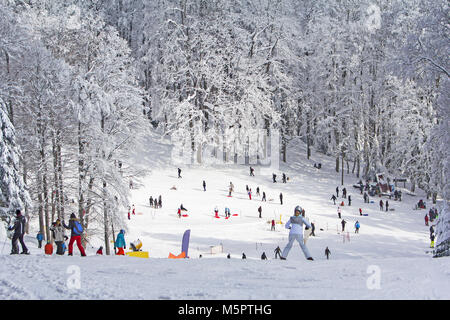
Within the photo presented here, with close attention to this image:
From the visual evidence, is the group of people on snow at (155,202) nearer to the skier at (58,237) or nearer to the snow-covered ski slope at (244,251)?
the snow-covered ski slope at (244,251)

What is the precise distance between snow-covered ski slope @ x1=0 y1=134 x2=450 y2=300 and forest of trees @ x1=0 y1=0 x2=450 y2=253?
2.89 m

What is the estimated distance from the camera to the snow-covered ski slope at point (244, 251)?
24.9ft

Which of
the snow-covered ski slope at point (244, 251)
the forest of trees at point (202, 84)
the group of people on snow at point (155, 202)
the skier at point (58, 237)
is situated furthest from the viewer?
the group of people on snow at point (155, 202)

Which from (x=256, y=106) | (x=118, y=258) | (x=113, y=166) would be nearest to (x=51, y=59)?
(x=113, y=166)

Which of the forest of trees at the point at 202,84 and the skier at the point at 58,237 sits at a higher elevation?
the forest of trees at the point at 202,84

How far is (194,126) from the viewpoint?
3969cm

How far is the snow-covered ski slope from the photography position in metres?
7.59

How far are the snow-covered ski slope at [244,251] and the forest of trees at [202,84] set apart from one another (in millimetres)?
2893

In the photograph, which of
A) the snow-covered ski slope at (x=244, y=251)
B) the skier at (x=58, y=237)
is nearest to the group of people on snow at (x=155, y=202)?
the snow-covered ski slope at (x=244, y=251)

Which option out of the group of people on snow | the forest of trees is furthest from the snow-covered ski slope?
the forest of trees

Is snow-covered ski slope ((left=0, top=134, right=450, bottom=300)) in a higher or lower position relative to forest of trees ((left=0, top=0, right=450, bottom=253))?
lower

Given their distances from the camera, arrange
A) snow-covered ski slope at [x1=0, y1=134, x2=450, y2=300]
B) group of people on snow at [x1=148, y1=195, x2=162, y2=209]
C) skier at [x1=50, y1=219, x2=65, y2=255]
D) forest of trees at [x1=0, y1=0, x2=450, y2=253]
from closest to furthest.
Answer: snow-covered ski slope at [x1=0, y1=134, x2=450, y2=300] → skier at [x1=50, y1=219, x2=65, y2=255] → forest of trees at [x1=0, y1=0, x2=450, y2=253] → group of people on snow at [x1=148, y1=195, x2=162, y2=209]

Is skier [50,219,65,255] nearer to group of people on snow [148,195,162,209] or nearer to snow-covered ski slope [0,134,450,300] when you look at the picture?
snow-covered ski slope [0,134,450,300]

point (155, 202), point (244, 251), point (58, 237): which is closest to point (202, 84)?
point (155, 202)
